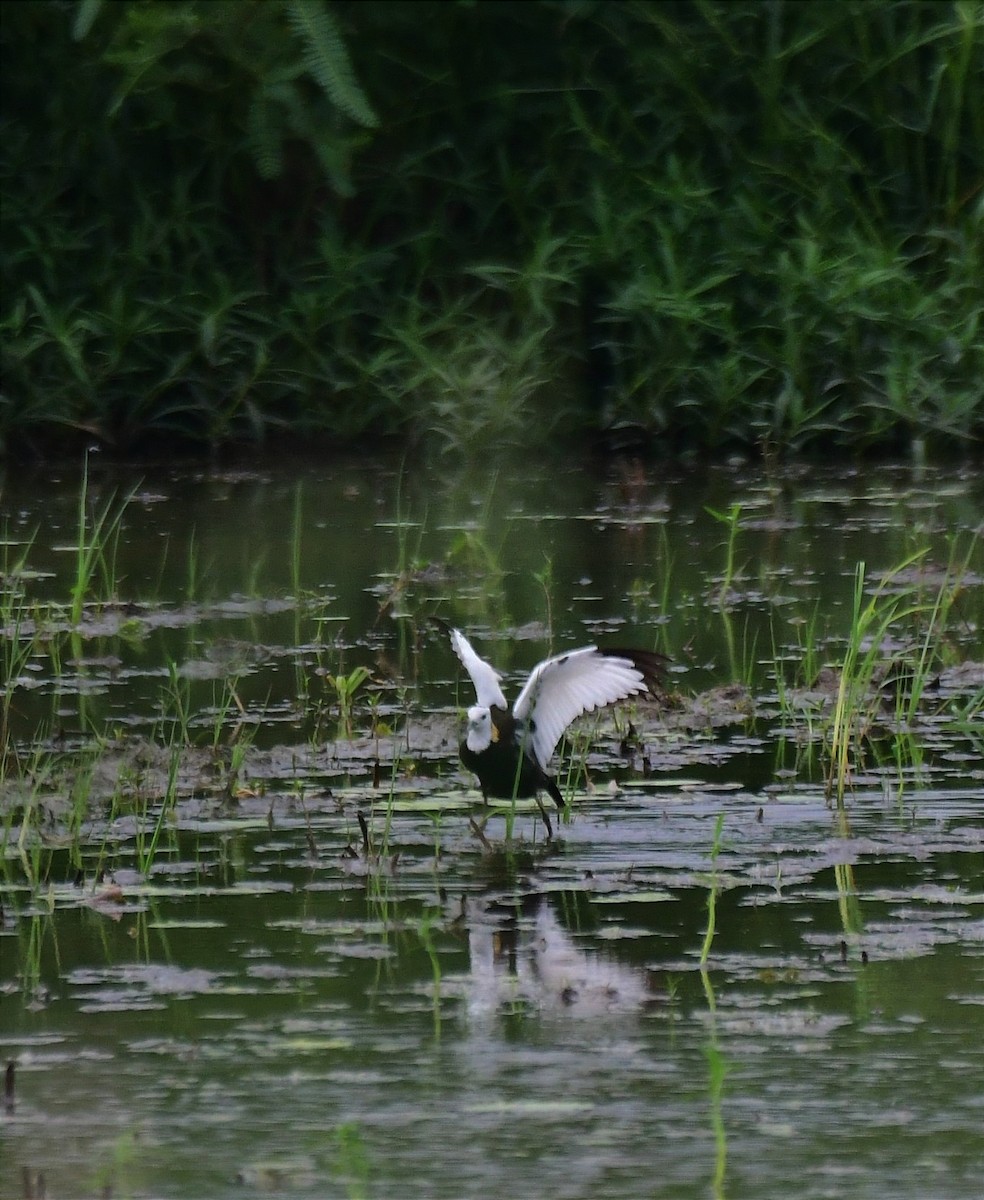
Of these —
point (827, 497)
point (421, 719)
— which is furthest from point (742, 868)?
point (827, 497)

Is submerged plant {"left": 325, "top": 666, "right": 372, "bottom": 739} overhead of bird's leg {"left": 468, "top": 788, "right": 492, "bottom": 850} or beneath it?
overhead

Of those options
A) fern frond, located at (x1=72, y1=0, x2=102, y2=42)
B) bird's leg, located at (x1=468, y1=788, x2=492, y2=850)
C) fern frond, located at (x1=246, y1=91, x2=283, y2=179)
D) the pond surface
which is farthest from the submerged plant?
fern frond, located at (x1=72, y1=0, x2=102, y2=42)

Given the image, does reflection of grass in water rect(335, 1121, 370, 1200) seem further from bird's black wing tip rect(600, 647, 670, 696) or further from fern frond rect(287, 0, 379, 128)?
fern frond rect(287, 0, 379, 128)

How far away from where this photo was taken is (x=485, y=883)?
15.4 feet

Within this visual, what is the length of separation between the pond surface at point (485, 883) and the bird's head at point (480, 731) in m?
0.21

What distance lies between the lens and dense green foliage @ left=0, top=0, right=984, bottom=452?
32.1 feet

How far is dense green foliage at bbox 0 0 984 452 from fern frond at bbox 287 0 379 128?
0.6 inches

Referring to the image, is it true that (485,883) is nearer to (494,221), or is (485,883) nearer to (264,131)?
(264,131)

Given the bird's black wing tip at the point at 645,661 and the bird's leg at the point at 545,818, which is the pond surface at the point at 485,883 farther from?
the bird's black wing tip at the point at 645,661

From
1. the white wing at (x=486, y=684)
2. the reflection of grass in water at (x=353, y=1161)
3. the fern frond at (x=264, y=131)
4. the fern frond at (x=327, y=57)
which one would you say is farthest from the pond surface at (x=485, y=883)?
the fern frond at (x=264, y=131)

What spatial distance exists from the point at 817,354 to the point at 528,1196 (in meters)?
6.86

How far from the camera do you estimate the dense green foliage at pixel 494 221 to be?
9.77m

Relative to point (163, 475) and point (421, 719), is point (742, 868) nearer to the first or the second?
point (421, 719)

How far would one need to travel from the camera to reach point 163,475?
9898 millimetres
